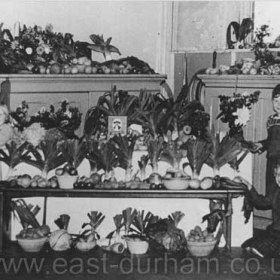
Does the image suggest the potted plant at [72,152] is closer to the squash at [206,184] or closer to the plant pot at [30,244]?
the plant pot at [30,244]

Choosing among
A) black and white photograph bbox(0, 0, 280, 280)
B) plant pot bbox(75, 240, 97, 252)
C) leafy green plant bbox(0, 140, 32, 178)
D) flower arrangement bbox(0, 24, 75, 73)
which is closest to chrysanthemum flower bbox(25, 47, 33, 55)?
flower arrangement bbox(0, 24, 75, 73)

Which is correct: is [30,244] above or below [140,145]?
below

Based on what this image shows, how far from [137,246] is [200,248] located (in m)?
0.51

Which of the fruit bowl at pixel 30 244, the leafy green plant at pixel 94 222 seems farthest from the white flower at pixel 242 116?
the fruit bowl at pixel 30 244

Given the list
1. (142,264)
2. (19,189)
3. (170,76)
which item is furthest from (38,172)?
(170,76)

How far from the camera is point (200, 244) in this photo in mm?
4461

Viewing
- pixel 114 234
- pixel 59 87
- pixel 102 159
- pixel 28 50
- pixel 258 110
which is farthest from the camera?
pixel 28 50

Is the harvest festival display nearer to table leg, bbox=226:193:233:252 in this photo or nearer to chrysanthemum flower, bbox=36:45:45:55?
table leg, bbox=226:193:233:252

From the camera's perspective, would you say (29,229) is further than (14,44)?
No

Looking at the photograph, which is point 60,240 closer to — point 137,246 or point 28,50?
point 137,246

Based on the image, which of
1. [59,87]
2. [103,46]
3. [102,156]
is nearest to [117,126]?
[102,156]

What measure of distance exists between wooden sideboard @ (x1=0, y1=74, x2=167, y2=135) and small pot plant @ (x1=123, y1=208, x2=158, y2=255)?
200 cm

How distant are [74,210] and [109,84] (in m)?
1.96

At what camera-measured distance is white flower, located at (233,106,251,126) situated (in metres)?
5.39
